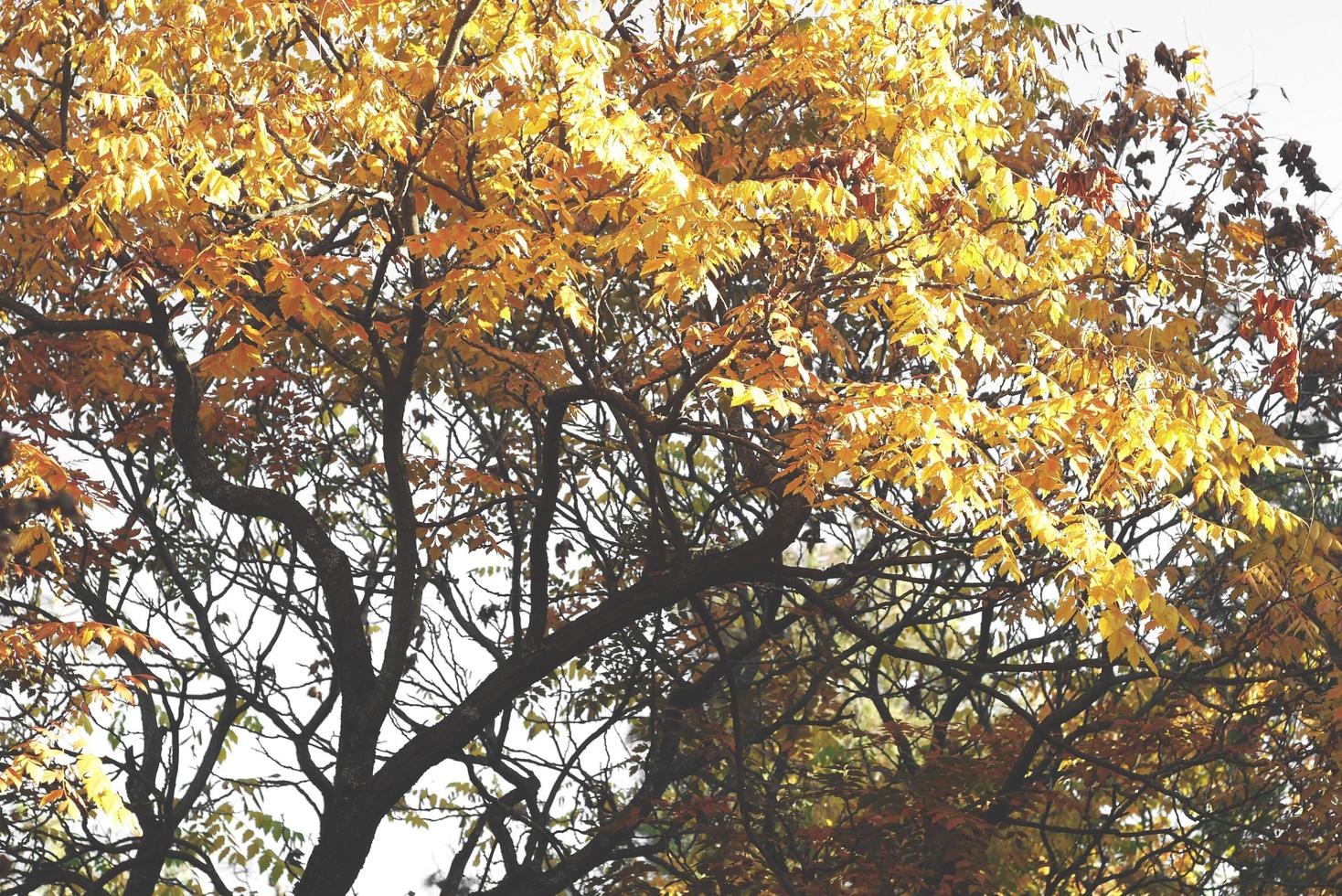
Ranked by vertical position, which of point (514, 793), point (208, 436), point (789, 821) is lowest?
point (789, 821)

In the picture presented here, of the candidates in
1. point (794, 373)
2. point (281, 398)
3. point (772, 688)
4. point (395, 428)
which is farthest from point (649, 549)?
point (794, 373)

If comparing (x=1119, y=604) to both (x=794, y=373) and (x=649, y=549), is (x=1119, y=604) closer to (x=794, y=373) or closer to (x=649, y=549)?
(x=794, y=373)

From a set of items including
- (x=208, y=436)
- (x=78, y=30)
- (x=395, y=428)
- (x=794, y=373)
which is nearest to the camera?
(x=794, y=373)

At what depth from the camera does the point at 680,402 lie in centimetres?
695

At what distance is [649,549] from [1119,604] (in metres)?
5.01

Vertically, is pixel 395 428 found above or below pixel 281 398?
below

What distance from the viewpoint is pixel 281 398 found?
11258mm

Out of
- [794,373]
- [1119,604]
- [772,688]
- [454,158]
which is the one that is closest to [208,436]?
[454,158]

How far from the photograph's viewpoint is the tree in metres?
6.62

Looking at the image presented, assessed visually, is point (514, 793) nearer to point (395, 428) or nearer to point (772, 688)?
point (772, 688)

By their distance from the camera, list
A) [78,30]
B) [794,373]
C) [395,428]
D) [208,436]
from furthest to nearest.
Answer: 1. [208,436]
2. [395,428]
3. [78,30]
4. [794,373]

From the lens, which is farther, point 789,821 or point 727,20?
point 789,821

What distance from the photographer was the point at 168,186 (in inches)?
258

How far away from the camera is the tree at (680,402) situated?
662 centimetres
